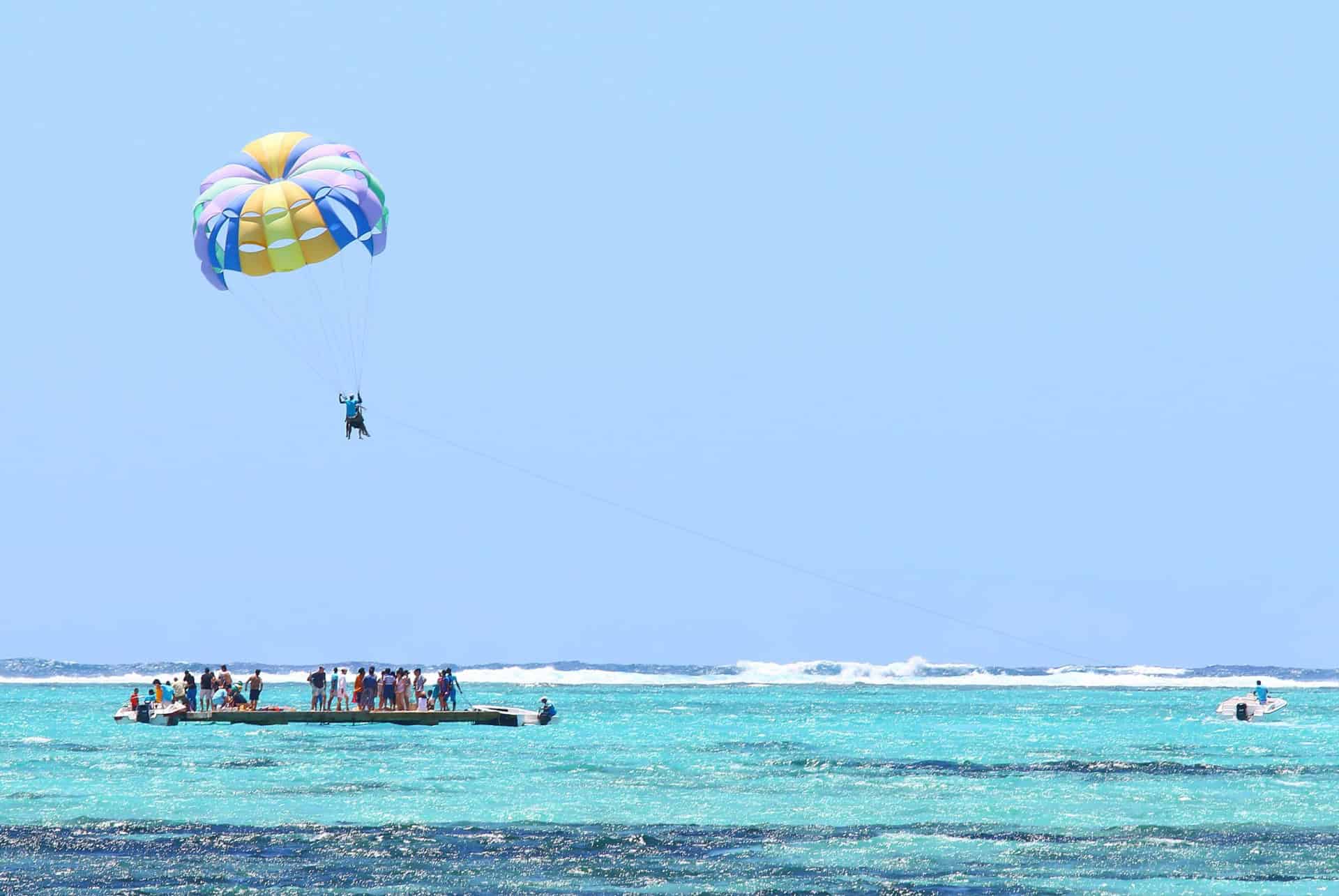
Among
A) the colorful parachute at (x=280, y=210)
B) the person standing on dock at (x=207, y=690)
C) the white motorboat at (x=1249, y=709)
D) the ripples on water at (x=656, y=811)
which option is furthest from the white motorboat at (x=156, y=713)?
the white motorboat at (x=1249, y=709)

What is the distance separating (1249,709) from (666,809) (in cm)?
3332

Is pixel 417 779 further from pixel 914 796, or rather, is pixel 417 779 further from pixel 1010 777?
pixel 1010 777

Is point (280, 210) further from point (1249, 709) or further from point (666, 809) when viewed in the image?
point (1249, 709)

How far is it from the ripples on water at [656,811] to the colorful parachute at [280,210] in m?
9.36

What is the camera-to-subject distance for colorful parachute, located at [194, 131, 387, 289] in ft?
98.0

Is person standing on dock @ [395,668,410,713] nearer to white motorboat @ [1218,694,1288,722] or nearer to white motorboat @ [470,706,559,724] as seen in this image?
white motorboat @ [470,706,559,724]

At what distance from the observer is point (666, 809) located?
24672 mm

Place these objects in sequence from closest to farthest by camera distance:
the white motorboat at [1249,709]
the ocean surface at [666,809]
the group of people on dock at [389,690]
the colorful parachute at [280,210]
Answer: the ocean surface at [666,809], the colorful parachute at [280,210], the group of people on dock at [389,690], the white motorboat at [1249,709]

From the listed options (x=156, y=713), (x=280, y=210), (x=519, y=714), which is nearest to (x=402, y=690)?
(x=519, y=714)

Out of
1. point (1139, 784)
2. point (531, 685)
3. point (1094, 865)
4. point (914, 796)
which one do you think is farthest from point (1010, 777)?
point (531, 685)

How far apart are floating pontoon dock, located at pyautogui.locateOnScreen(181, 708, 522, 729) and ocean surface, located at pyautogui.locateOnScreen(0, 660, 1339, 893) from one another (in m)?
0.45

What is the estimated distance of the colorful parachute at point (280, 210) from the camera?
2988 cm

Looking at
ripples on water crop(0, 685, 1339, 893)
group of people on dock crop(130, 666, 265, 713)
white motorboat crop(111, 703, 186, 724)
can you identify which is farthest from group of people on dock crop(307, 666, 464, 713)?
white motorboat crop(111, 703, 186, 724)

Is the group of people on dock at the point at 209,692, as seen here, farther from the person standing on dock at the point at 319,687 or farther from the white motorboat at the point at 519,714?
the white motorboat at the point at 519,714
